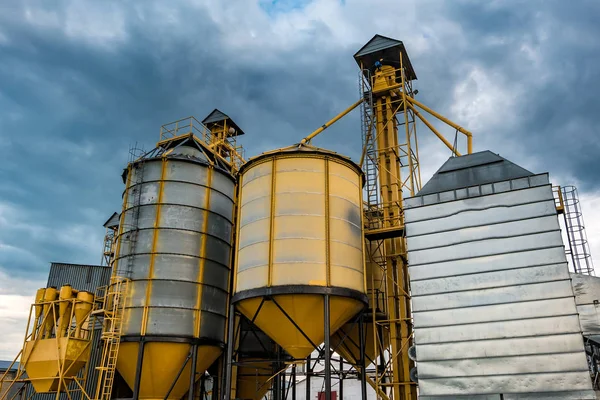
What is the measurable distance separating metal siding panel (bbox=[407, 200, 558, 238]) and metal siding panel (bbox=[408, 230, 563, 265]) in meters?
0.67

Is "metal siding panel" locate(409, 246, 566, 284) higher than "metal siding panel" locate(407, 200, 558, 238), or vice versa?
"metal siding panel" locate(407, 200, 558, 238)

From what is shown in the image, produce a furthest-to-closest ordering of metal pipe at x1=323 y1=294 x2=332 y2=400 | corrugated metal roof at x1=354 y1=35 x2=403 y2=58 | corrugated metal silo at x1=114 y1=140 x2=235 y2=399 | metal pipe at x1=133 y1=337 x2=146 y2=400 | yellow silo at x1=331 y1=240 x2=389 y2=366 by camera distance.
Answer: corrugated metal roof at x1=354 y1=35 x2=403 y2=58 < yellow silo at x1=331 y1=240 x2=389 y2=366 < corrugated metal silo at x1=114 y1=140 x2=235 y2=399 < metal pipe at x1=133 y1=337 x2=146 y2=400 < metal pipe at x1=323 y1=294 x2=332 y2=400

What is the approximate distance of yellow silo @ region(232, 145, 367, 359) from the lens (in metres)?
16.9

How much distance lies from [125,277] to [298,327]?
794cm

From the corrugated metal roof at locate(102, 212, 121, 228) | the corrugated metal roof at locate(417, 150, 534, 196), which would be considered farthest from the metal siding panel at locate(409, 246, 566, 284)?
the corrugated metal roof at locate(102, 212, 121, 228)

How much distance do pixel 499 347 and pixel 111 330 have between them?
45.0 ft

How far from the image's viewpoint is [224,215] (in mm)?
23141

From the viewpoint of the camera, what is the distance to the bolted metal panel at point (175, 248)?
19938mm

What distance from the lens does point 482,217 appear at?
17359 mm

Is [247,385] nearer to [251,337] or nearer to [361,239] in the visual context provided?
[251,337]

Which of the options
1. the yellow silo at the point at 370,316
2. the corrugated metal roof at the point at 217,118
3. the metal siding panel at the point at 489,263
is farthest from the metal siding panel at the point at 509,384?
the corrugated metal roof at the point at 217,118

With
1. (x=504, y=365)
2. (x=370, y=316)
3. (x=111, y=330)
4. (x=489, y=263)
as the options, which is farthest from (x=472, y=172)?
(x=111, y=330)

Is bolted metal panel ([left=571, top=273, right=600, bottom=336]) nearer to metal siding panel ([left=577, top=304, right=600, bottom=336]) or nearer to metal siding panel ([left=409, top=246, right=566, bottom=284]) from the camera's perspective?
metal siding panel ([left=577, top=304, right=600, bottom=336])

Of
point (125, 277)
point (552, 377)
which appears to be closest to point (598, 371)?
point (552, 377)
